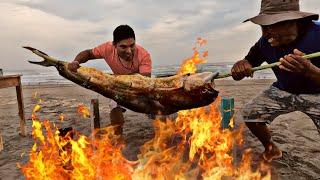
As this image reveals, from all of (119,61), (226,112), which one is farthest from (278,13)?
(119,61)

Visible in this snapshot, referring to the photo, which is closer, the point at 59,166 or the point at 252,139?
the point at 59,166

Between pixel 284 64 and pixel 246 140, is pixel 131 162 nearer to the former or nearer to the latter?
pixel 284 64

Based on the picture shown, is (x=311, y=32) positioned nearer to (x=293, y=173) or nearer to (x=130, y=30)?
(x=293, y=173)

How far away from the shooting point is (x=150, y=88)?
3.23 meters

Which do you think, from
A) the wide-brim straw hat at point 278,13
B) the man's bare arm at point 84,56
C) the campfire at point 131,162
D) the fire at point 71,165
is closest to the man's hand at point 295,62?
the wide-brim straw hat at point 278,13

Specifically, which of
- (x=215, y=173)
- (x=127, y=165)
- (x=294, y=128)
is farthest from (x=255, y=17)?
(x=294, y=128)

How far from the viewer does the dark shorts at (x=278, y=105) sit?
431cm

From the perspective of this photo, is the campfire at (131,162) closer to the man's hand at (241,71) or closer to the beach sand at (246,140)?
the beach sand at (246,140)

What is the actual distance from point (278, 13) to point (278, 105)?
4.81 ft

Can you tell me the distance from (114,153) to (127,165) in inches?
10.0

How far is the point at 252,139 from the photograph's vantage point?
6164 mm

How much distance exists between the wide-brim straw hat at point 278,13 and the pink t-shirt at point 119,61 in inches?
100

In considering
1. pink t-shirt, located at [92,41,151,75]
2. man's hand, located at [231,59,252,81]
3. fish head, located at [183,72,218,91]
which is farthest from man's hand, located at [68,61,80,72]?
pink t-shirt, located at [92,41,151,75]

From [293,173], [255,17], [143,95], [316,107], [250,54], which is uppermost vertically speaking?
[255,17]
